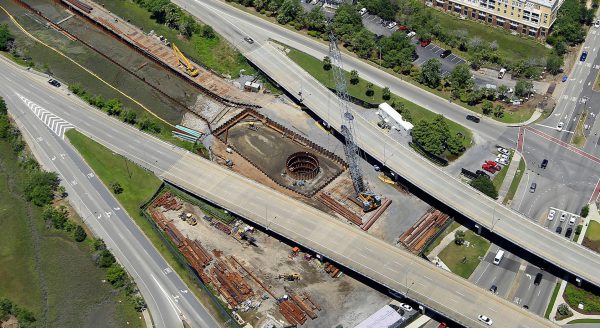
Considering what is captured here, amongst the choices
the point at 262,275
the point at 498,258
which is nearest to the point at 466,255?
the point at 498,258

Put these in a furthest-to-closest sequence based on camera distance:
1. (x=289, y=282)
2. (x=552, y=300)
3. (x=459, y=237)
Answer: (x=459, y=237), (x=289, y=282), (x=552, y=300)

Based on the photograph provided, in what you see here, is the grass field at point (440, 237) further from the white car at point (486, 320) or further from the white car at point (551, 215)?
the white car at point (486, 320)

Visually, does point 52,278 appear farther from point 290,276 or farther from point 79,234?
point 290,276

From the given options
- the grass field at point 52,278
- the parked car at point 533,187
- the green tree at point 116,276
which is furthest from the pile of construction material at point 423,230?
the green tree at point 116,276

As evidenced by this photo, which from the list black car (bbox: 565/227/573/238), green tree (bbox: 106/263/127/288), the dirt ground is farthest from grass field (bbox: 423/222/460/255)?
green tree (bbox: 106/263/127/288)

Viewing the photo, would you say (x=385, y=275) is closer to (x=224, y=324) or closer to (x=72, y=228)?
(x=224, y=324)

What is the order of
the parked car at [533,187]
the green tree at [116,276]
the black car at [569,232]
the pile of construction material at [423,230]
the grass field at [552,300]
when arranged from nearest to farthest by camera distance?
the grass field at [552,300] → the green tree at [116,276] → the pile of construction material at [423,230] → the black car at [569,232] → the parked car at [533,187]

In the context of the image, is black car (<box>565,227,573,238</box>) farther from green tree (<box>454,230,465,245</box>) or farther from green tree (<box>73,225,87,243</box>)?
green tree (<box>73,225,87,243</box>)
